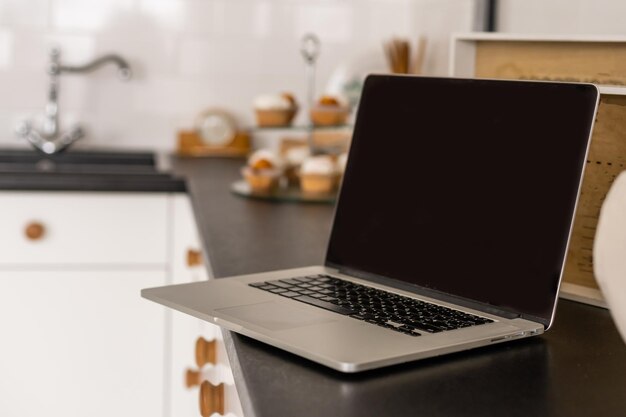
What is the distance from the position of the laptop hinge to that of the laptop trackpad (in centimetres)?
14

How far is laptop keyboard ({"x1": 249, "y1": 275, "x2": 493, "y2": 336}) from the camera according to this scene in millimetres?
796

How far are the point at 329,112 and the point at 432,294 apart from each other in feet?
3.50

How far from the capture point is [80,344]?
6.61ft

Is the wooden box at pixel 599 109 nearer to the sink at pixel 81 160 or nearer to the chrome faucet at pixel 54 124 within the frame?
the sink at pixel 81 160

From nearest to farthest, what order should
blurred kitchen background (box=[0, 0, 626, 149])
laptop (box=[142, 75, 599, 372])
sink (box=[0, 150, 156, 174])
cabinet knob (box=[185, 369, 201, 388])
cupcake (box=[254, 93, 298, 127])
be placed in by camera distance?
laptop (box=[142, 75, 599, 372]), cabinet knob (box=[185, 369, 201, 388]), cupcake (box=[254, 93, 298, 127]), sink (box=[0, 150, 156, 174]), blurred kitchen background (box=[0, 0, 626, 149])

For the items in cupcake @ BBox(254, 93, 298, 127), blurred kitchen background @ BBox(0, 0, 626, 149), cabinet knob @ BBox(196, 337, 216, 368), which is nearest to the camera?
cabinet knob @ BBox(196, 337, 216, 368)

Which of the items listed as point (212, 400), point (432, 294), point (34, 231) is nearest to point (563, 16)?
point (432, 294)

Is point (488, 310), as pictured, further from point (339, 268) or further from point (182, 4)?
point (182, 4)

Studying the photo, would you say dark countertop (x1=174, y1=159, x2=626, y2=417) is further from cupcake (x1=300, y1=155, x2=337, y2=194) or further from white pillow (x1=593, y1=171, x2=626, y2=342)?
cupcake (x1=300, y1=155, x2=337, y2=194)

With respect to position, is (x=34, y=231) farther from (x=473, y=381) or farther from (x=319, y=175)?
(x=473, y=381)

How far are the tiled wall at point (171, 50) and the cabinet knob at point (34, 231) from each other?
2.17 ft

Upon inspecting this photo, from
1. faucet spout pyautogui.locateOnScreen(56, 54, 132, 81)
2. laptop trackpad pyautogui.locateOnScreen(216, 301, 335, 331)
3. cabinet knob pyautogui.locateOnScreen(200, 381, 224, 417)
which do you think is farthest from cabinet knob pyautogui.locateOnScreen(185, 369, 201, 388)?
faucet spout pyautogui.locateOnScreen(56, 54, 132, 81)

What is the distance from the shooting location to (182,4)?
8.71 feet

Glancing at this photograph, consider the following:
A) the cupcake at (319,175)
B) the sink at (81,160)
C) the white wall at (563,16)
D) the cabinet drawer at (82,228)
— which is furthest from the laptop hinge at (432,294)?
the sink at (81,160)
